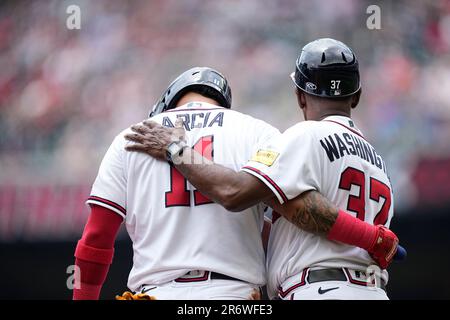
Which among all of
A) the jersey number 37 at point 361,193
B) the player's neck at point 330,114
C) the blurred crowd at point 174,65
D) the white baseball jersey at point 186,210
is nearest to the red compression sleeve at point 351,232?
the jersey number 37 at point 361,193

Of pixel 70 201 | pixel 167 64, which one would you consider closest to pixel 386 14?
pixel 167 64

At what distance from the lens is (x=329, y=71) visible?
3600 millimetres

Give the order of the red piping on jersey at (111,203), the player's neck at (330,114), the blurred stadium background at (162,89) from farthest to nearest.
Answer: the blurred stadium background at (162,89) → the player's neck at (330,114) → the red piping on jersey at (111,203)

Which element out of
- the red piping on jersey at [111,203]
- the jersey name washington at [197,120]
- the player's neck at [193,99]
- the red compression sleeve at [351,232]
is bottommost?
the red compression sleeve at [351,232]

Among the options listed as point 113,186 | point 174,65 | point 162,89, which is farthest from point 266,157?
point 174,65

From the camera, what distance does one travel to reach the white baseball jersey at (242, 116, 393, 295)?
328 centimetres

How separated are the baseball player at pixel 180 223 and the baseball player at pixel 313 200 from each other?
110 millimetres

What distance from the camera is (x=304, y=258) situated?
333cm

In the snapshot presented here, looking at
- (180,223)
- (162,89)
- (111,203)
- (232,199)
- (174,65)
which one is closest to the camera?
(232,199)

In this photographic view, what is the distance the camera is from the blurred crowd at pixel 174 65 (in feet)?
25.7

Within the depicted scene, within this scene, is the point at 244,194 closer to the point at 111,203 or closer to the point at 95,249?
the point at 111,203

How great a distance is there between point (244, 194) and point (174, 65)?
5.29 meters

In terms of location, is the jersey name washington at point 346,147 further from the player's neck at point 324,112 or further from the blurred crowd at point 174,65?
the blurred crowd at point 174,65
